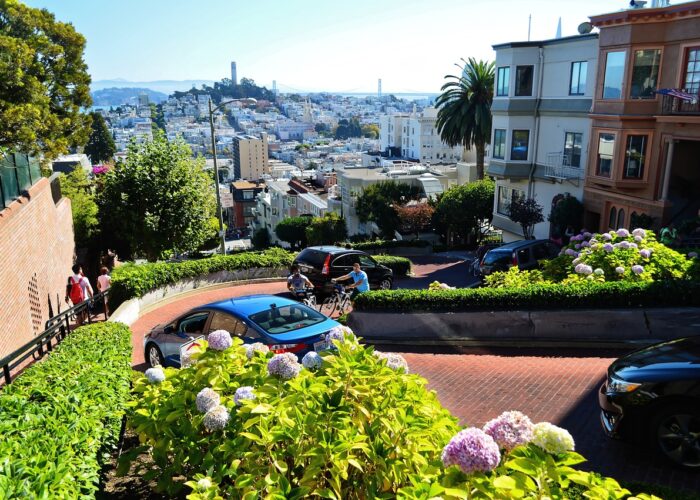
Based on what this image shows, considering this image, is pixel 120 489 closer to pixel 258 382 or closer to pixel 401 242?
pixel 258 382

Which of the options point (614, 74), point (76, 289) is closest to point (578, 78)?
point (614, 74)

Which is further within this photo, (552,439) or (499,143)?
(499,143)

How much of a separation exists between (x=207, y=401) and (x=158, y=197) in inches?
739

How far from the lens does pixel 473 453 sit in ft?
10.0

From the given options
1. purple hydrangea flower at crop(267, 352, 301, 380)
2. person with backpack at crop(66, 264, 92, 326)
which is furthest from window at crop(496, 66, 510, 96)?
purple hydrangea flower at crop(267, 352, 301, 380)

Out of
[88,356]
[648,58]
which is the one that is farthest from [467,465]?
[648,58]

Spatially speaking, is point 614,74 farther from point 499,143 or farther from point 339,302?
point 339,302

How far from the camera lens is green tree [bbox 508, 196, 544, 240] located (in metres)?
30.2

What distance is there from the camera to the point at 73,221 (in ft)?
82.6

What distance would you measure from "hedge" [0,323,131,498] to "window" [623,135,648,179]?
22813mm

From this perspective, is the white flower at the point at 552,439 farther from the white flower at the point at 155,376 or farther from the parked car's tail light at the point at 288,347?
the parked car's tail light at the point at 288,347

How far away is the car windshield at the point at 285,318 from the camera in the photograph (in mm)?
8930

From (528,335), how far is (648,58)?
17.5 meters

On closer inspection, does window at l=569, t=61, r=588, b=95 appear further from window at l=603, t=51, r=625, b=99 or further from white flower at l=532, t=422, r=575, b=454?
white flower at l=532, t=422, r=575, b=454
